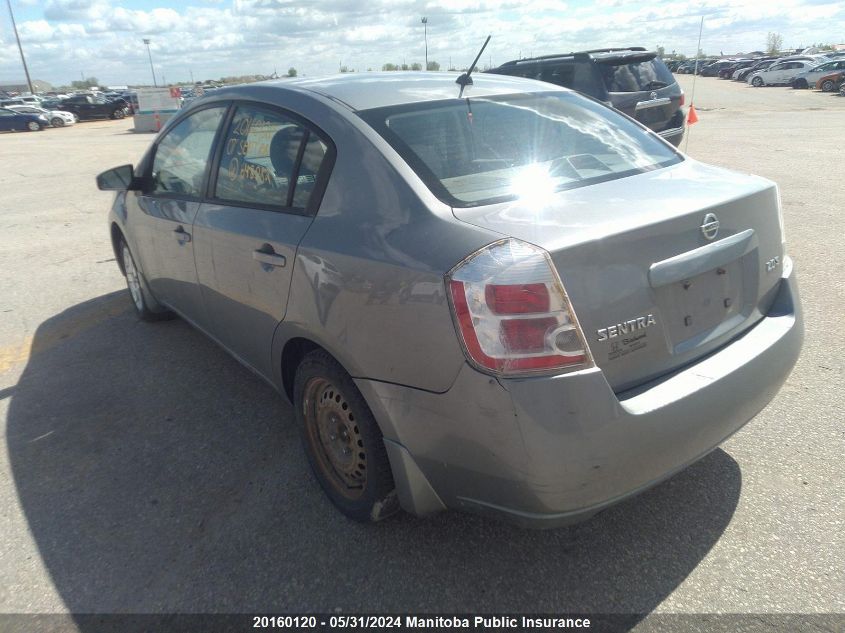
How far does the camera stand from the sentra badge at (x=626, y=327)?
2.05m

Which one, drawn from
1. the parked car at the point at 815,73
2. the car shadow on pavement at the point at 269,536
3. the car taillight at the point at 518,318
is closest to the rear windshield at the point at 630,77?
the car shadow on pavement at the point at 269,536

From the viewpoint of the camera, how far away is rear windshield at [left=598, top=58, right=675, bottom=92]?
371 inches

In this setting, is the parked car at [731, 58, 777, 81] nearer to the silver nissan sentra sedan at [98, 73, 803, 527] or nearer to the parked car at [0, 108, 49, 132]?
the parked car at [0, 108, 49, 132]

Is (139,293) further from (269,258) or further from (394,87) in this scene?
(394,87)

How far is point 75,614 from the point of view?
2348 mm

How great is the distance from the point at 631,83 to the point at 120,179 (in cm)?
750

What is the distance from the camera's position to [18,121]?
1350 inches

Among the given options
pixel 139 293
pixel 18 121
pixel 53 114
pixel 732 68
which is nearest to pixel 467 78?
pixel 139 293

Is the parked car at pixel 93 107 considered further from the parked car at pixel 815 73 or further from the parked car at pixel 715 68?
the parked car at pixel 715 68

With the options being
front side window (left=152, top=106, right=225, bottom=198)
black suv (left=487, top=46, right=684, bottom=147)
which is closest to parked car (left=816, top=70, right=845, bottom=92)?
black suv (left=487, top=46, right=684, bottom=147)

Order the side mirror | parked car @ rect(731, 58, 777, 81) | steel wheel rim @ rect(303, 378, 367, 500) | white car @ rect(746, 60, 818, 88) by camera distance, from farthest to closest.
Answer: parked car @ rect(731, 58, 777, 81) < white car @ rect(746, 60, 818, 88) < the side mirror < steel wheel rim @ rect(303, 378, 367, 500)

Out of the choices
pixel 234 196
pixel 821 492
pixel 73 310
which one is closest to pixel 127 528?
pixel 234 196

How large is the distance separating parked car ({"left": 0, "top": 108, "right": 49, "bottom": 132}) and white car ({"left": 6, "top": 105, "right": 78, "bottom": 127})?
0.74 m

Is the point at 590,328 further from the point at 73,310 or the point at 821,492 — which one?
the point at 73,310
